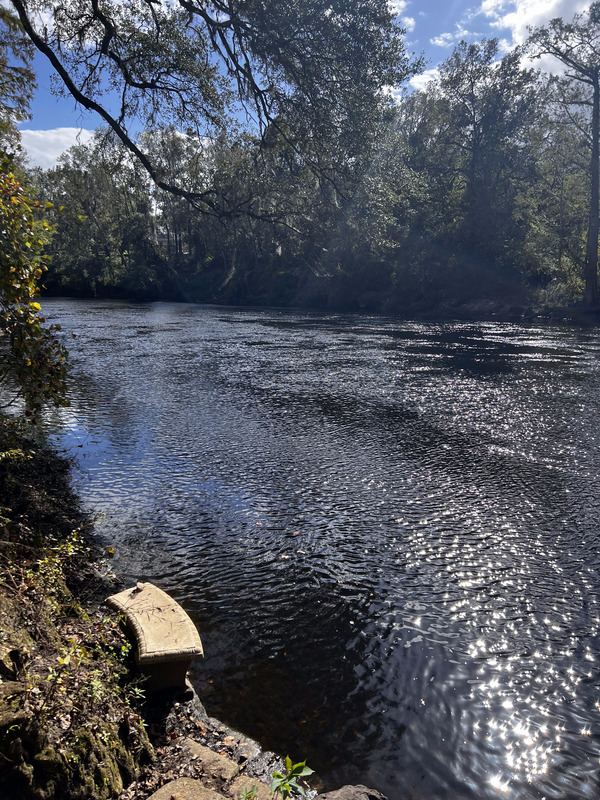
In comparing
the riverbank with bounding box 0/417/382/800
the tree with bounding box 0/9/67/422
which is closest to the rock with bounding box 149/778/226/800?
the riverbank with bounding box 0/417/382/800

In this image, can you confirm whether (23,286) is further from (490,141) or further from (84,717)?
(490,141)

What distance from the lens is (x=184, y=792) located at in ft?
9.00

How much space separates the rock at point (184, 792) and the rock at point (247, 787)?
0.52 feet

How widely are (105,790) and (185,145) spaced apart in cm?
1753

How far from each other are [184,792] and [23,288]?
4.00 metres

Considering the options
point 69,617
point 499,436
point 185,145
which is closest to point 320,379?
point 499,436

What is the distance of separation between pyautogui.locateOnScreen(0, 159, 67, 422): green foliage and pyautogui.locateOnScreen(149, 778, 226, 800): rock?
11.8ft

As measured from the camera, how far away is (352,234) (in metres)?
18.0

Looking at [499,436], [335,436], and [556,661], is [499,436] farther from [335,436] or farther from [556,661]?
[556,661]

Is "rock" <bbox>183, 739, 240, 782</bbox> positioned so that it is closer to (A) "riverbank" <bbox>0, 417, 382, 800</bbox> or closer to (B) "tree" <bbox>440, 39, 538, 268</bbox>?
(A) "riverbank" <bbox>0, 417, 382, 800</bbox>

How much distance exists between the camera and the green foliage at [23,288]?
4.46m

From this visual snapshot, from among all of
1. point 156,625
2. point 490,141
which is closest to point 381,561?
point 156,625

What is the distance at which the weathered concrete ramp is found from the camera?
3.74 metres

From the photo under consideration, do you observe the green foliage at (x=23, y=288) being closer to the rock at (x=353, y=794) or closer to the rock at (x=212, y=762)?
the rock at (x=212, y=762)
